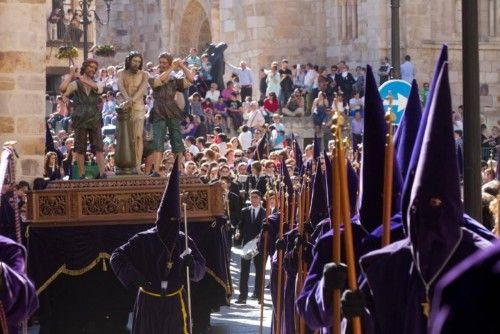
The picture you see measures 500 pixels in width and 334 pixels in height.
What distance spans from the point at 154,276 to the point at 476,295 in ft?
28.5

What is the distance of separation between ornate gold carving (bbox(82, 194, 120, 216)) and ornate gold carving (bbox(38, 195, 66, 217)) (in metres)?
0.25

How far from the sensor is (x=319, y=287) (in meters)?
7.51

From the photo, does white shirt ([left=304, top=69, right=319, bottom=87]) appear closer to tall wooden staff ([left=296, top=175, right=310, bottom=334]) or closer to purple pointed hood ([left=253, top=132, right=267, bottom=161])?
purple pointed hood ([left=253, top=132, right=267, bottom=161])

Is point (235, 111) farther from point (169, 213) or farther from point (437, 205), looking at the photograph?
point (437, 205)

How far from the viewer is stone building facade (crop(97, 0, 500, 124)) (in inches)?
1567

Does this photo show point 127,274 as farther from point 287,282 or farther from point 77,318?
point 77,318

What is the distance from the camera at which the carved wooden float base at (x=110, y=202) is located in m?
16.1

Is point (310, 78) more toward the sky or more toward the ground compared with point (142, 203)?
more toward the sky

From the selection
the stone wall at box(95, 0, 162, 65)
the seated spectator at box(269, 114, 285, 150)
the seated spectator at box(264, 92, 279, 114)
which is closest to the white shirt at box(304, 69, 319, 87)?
the seated spectator at box(264, 92, 279, 114)

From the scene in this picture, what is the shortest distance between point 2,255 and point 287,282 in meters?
5.71

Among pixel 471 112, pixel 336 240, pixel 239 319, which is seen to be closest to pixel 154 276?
pixel 471 112

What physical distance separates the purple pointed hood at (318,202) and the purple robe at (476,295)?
740 centimetres

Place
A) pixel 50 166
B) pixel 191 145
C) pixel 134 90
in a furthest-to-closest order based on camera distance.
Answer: pixel 191 145
pixel 50 166
pixel 134 90

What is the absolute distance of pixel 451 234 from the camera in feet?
18.3
